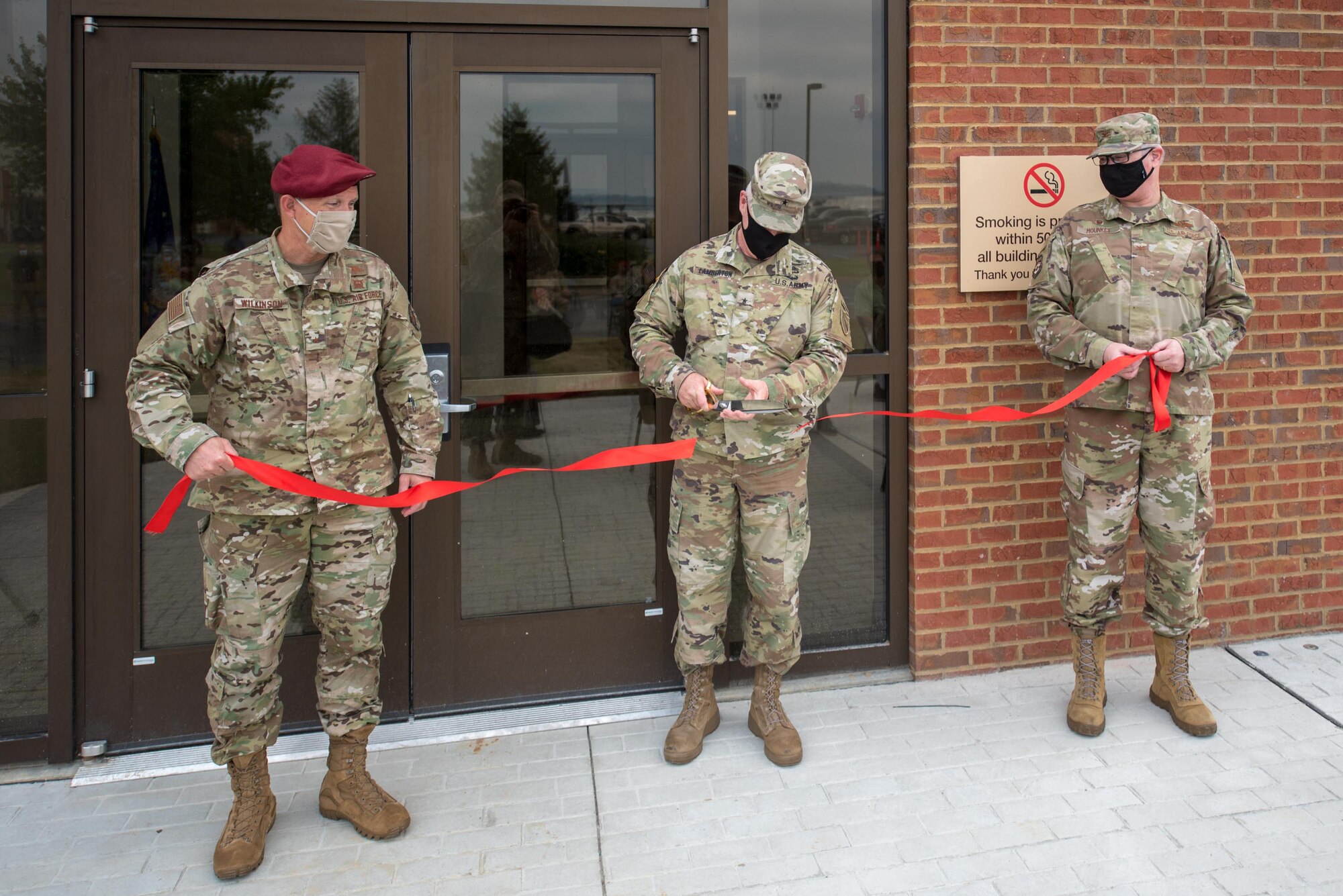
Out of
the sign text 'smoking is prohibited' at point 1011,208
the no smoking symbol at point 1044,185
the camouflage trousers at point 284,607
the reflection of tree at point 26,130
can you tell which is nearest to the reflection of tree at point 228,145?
the reflection of tree at point 26,130

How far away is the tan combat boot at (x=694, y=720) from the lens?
10.8 feet

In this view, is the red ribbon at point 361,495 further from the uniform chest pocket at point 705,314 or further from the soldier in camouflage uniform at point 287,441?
the uniform chest pocket at point 705,314

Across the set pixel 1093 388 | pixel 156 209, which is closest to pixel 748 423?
pixel 1093 388

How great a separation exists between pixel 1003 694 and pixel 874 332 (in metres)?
1.52

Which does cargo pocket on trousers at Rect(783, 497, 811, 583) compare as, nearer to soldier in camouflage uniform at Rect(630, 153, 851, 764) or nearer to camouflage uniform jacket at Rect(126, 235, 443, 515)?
soldier in camouflage uniform at Rect(630, 153, 851, 764)

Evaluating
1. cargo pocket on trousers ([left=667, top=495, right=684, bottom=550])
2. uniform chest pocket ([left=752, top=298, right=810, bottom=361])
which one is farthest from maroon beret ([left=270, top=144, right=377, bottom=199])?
cargo pocket on trousers ([left=667, top=495, right=684, bottom=550])

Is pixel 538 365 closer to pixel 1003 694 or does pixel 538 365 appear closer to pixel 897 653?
pixel 897 653

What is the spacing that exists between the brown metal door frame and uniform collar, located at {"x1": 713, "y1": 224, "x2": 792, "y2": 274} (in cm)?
116

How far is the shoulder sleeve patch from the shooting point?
2631 mm

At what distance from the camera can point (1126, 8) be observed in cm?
383

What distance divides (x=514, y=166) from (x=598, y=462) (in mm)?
1167

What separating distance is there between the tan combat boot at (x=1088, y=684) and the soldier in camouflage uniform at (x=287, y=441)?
92.2 inches

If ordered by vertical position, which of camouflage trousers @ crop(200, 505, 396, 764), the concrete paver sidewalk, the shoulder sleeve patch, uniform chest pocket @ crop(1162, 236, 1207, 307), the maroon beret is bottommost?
the concrete paver sidewalk

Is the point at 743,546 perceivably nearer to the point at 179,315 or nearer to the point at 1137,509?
the point at 1137,509
